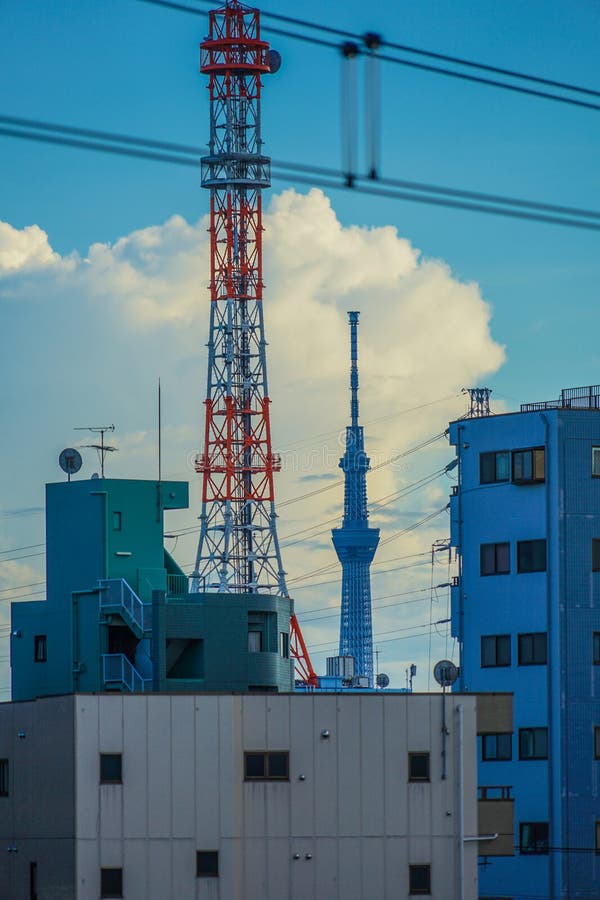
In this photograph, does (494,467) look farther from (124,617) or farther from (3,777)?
(3,777)

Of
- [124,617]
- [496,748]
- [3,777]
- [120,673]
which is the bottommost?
[3,777]

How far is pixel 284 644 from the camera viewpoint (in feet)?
206

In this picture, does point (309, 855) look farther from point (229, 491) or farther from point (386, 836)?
point (229, 491)

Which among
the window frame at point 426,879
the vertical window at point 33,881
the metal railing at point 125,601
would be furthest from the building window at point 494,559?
the vertical window at point 33,881

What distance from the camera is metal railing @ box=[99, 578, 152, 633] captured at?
58.4 m

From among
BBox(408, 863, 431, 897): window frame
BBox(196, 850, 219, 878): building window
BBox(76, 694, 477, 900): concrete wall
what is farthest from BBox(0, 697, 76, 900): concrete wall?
BBox(408, 863, 431, 897): window frame

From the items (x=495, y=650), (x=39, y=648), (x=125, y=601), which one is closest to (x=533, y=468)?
(x=495, y=650)

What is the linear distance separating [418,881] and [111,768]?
8.13 m

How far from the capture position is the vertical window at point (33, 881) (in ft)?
161

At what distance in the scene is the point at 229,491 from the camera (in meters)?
87.8

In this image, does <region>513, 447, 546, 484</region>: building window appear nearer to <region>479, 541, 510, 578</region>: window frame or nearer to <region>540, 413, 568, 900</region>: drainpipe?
<region>540, 413, 568, 900</region>: drainpipe

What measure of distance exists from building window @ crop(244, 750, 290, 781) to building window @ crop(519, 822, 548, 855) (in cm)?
1673

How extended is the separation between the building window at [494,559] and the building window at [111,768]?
2176cm

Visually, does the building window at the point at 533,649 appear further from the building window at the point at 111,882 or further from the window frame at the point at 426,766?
the building window at the point at 111,882
